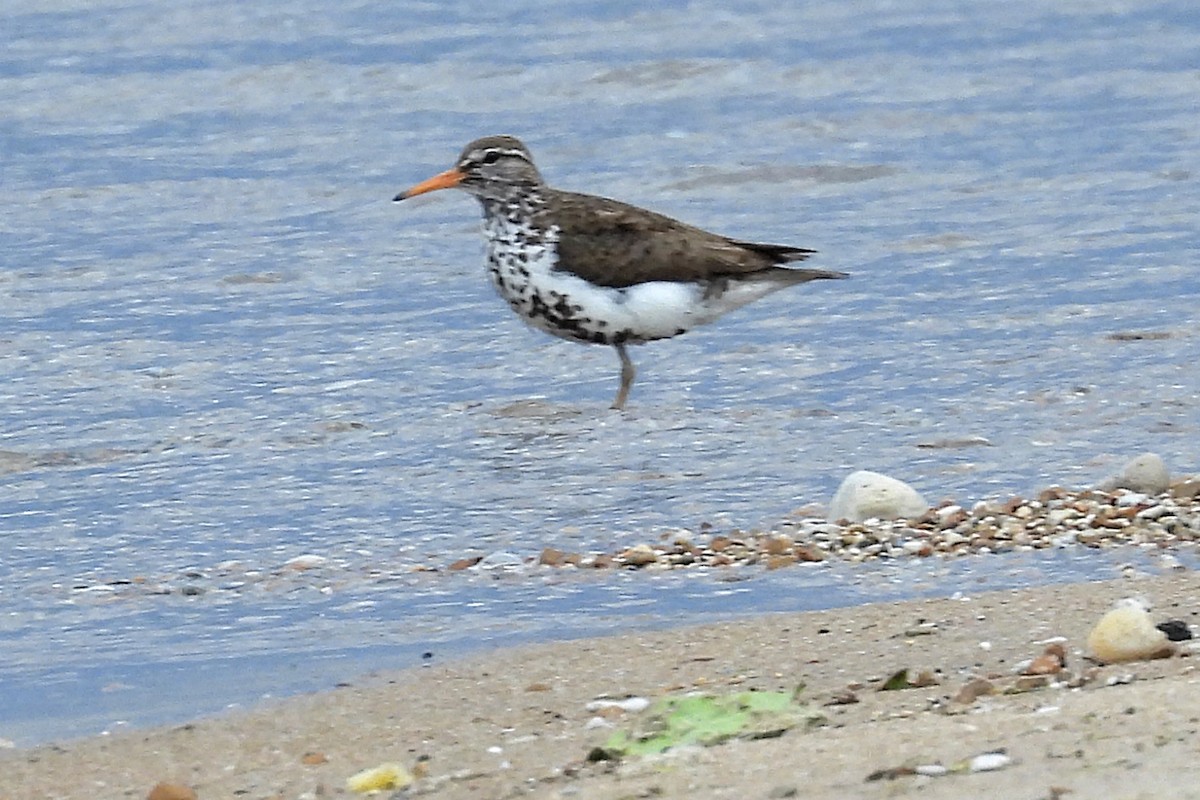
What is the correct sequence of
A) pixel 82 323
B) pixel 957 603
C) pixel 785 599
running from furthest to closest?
pixel 82 323 < pixel 785 599 < pixel 957 603

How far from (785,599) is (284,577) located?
148cm

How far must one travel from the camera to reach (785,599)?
6.62m

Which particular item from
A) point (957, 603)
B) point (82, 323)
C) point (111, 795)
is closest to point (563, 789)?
point (111, 795)

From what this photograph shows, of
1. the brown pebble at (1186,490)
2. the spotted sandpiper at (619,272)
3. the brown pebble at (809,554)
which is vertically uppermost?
the spotted sandpiper at (619,272)

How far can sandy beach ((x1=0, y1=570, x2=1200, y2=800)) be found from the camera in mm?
4219

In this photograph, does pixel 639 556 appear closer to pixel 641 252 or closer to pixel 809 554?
pixel 809 554

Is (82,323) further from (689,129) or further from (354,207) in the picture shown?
(689,129)

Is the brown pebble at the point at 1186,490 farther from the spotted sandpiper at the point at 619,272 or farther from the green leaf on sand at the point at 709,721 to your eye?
the spotted sandpiper at the point at 619,272

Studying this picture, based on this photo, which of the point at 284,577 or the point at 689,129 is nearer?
the point at 284,577

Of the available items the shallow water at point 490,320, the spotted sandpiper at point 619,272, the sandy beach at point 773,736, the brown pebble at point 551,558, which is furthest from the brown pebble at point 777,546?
the spotted sandpiper at point 619,272

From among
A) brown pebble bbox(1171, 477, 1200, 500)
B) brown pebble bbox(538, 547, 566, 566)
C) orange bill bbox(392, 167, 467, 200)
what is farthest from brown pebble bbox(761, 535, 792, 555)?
orange bill bbox(392, 167, 467, 200)

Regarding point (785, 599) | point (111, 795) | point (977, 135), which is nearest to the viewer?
point (111, 795)

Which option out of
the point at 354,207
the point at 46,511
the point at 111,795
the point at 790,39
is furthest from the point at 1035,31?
the point at 111,795

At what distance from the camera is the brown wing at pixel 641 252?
33.9 ft
